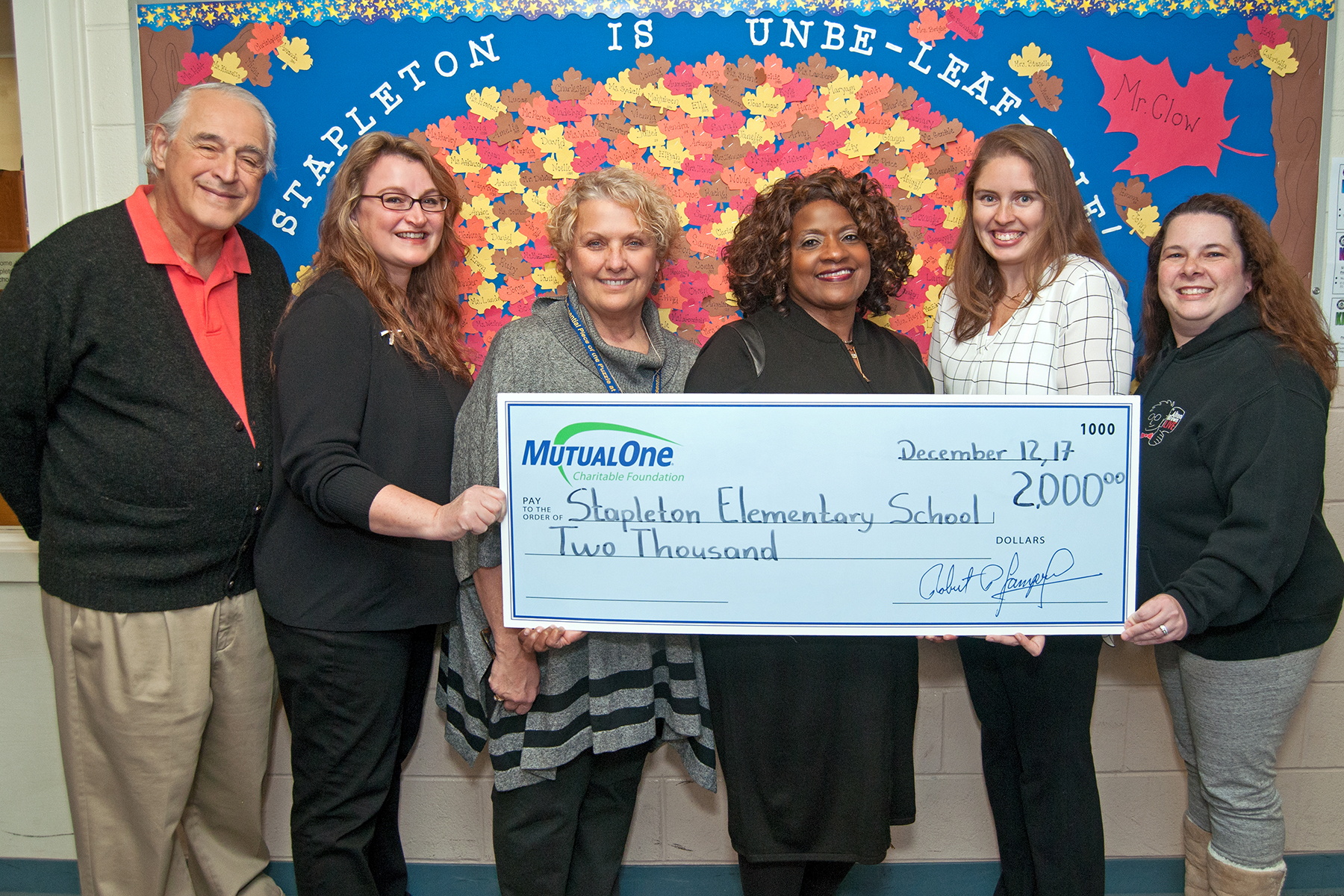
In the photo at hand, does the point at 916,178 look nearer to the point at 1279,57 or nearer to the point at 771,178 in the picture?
the point at 771,178

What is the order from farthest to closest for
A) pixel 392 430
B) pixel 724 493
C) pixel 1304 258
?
1. pixel 1304 258
2. pixel 392 430
3. pixel 724 493

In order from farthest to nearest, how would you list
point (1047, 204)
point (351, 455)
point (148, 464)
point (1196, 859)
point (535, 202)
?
1. point (535, 202)
2. point (1196, 859)
3. point (1047, 204)
4. point (148, 464)
5. point (351, 455)

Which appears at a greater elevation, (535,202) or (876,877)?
(535,202)

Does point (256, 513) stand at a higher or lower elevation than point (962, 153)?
lower

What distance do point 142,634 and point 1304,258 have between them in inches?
122

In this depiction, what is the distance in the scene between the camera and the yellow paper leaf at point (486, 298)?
7.04 feet

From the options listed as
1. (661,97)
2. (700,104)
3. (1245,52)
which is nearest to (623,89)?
(661,97)

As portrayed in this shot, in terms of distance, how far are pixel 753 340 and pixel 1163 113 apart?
1.34 m

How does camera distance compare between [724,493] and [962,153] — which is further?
[962,153]

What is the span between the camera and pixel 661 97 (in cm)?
207

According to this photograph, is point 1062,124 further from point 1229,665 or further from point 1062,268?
point 1229,665

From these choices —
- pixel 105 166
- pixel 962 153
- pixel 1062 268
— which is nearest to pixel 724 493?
pixel 1062 268

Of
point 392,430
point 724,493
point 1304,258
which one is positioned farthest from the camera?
point 1304,258

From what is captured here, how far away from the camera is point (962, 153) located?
2082 millimetres
